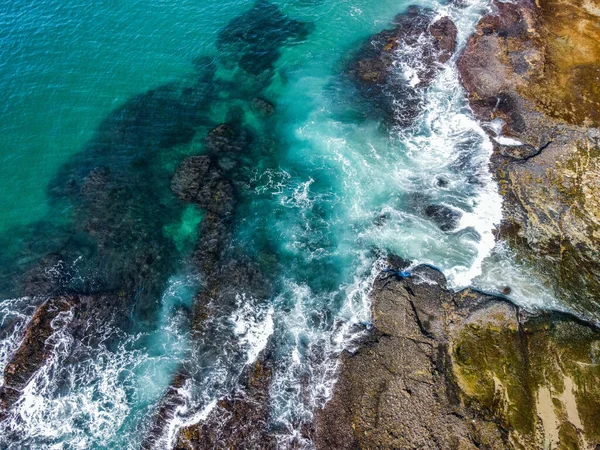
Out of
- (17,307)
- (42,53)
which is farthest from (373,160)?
(42,53)

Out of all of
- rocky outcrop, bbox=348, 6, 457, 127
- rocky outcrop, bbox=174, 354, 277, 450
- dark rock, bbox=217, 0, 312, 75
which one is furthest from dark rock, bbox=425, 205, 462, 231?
dark rock, bbox=217, 0, 312, 75

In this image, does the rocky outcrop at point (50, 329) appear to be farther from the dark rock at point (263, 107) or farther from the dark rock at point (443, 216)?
the dark rock at point (443, 216)

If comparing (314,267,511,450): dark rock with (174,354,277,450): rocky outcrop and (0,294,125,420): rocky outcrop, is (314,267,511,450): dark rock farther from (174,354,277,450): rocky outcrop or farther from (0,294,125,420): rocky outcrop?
(0,294,125,420): rocky outcrop

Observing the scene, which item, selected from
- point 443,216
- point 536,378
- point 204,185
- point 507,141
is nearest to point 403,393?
point 536,378

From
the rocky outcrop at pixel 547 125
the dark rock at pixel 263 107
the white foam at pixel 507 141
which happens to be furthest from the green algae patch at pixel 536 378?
the dark rock at pixel 263 107

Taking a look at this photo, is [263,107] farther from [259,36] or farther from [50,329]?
[50,329]
